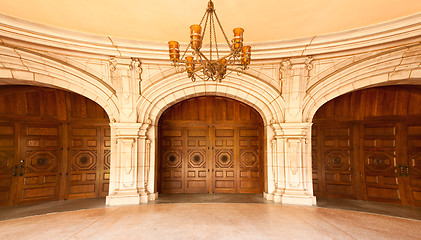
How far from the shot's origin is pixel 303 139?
484 centimetres

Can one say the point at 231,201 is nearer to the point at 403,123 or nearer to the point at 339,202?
the point at 339,202

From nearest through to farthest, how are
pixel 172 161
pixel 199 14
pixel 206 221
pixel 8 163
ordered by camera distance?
pixel 199 14
pixel 206 221
pixel 8 163
pixel 172 161

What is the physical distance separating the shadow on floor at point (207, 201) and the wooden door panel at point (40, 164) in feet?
0.91

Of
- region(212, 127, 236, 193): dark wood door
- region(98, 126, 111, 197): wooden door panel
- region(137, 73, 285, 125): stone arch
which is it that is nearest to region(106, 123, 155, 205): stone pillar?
region(137, 73, 285, 125): stone arch

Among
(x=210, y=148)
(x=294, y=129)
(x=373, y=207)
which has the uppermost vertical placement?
(x=294, y=129)

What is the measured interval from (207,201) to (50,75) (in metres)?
3.96

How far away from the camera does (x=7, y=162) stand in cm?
474

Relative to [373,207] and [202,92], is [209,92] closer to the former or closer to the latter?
[202,92]

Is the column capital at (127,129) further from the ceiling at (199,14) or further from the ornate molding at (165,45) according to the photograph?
the ceiling at (199,14)

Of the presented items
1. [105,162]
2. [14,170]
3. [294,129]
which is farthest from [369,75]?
[14,170]

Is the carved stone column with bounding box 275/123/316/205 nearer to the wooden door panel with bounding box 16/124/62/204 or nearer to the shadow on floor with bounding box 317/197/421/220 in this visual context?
the shadow on floor with bounding box 317/197/421/220

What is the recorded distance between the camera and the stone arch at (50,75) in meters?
3.99

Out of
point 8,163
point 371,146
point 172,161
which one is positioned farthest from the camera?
point 172,161

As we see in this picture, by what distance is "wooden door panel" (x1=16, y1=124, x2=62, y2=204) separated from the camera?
4.89m
